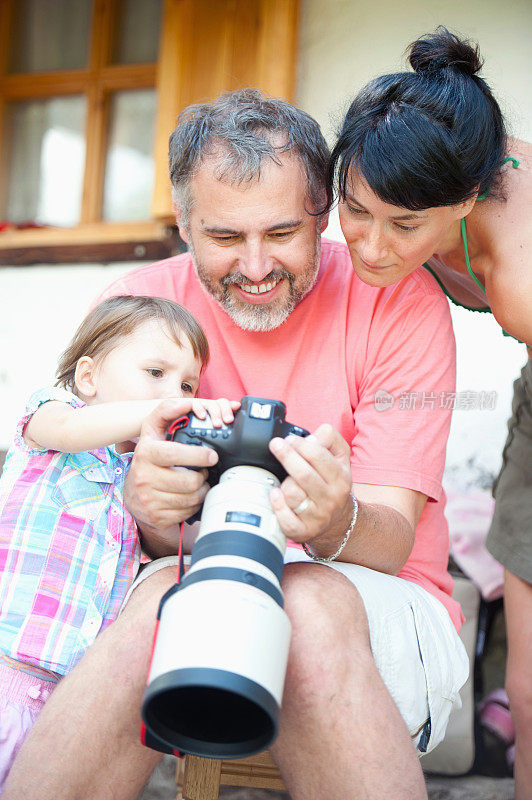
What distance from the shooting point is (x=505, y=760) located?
78.1 inches

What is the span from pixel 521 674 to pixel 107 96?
2382 millimetres

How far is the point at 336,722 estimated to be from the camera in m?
0.98

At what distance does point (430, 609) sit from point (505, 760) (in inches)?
35.5

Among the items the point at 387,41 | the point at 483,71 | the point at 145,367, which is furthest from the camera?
the point at 387,41

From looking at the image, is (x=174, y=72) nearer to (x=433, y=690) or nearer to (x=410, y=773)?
(x=433, y=690)

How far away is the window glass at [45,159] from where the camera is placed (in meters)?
3.16

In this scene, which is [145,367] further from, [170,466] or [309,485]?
[309,485]

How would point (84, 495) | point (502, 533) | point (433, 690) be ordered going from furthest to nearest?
point (502, 533)
point (84, 495)
point (433, 690)

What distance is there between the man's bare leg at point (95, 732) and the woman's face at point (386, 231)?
660 mm

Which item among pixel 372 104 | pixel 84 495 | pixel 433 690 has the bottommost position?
pixel 433 690

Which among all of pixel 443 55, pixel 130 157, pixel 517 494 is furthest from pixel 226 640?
pixel 130 157

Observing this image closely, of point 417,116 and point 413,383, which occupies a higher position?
point 417,116

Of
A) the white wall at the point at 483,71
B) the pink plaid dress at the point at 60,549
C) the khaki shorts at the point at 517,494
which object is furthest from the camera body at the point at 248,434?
the white wall at the point at 483,71

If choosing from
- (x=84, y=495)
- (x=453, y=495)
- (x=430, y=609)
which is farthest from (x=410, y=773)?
(x=453, y=495)
